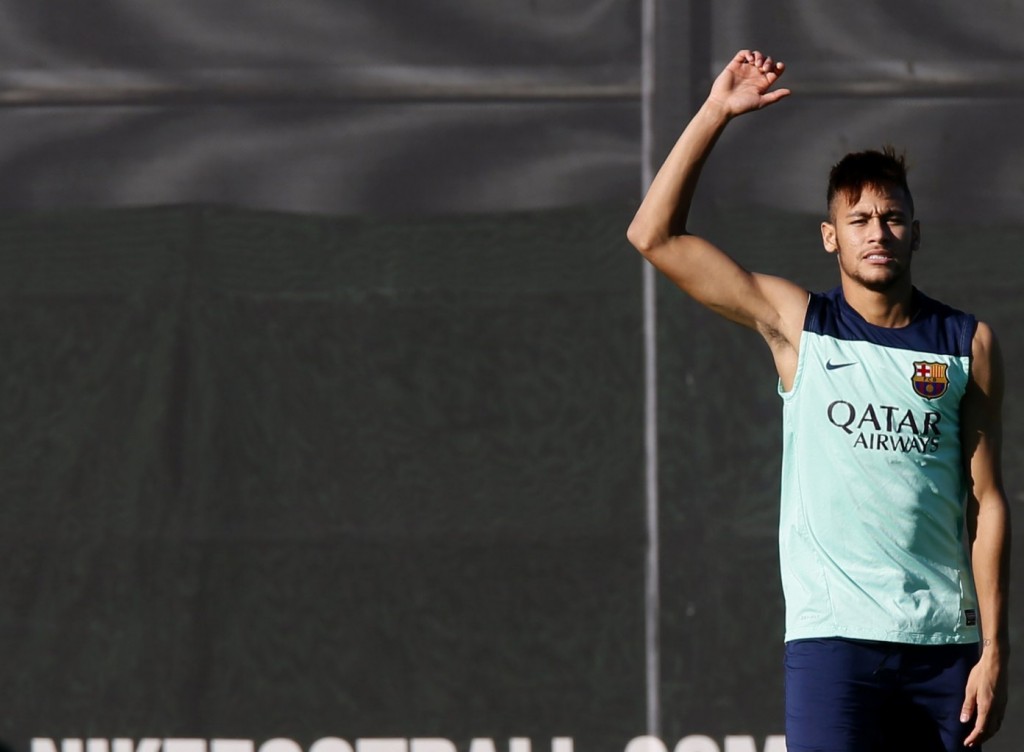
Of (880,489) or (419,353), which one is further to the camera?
(419,353)

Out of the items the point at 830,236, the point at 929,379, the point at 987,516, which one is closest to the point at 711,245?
the point at 830,236

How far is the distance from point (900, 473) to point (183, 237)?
2538mm

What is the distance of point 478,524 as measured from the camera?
4504 millimetres

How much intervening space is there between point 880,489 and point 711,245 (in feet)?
1.99

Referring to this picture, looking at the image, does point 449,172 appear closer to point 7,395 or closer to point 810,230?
point 810,230

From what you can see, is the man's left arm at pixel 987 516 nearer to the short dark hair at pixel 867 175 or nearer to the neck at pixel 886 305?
the neck at pixel 886 305

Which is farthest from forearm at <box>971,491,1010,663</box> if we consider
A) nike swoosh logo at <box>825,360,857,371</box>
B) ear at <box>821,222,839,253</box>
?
ear at <box>821,222,839,253</box>

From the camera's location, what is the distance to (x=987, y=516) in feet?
9.71

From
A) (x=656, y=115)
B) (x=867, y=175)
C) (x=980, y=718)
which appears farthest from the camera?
(x=656, y=115)

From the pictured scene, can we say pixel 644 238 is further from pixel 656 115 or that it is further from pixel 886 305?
pixel 656 115

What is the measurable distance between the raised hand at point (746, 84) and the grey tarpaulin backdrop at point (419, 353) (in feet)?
5.10

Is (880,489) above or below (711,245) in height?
below

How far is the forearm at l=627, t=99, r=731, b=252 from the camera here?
9.48 feet

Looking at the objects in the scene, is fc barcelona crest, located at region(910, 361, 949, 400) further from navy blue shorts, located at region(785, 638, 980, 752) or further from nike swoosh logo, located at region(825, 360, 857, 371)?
navy blue shorts, located at region(785, 638, 980, 752)
